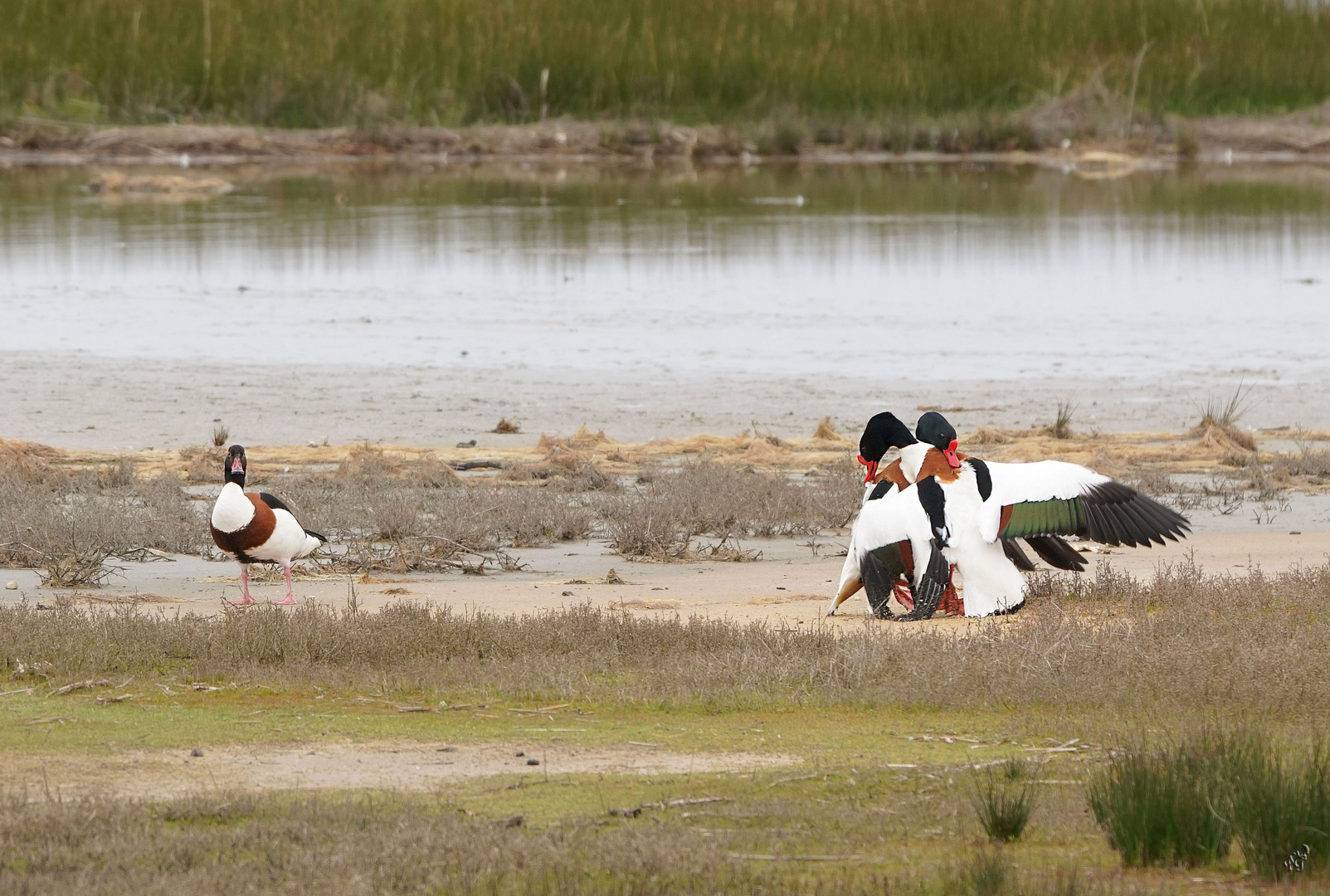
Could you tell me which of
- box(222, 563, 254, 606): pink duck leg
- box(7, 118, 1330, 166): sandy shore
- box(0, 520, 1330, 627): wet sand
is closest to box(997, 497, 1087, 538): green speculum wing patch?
box(0, 520, 1330, 627): wet sand

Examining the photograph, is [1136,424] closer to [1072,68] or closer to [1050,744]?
[1050,744]

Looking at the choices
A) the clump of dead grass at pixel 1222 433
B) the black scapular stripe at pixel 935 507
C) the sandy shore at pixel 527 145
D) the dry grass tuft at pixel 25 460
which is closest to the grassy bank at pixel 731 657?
the black scapular stripe at pixel 935 507

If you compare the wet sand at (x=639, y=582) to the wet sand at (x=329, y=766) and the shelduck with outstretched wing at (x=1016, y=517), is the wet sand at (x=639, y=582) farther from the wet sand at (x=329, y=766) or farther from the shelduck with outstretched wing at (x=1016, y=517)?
the wet sand at (x=329, y=766)

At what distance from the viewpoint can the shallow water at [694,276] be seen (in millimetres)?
19547

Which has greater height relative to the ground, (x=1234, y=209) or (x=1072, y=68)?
(x=1072, y=68)

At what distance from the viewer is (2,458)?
12438 mm

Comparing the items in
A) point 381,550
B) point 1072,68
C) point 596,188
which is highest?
point 1072,68

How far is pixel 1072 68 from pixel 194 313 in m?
33.7

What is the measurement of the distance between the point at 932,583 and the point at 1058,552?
780 mm

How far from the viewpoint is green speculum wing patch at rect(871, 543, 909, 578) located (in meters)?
8.57

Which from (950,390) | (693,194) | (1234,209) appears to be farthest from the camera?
(693,194)

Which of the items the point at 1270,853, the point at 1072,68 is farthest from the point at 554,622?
the point at 1072,68

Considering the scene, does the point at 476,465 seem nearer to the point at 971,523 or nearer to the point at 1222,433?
the point at 1222,433

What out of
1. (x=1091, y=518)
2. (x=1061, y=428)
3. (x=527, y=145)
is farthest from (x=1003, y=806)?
(x=527, y=145)
